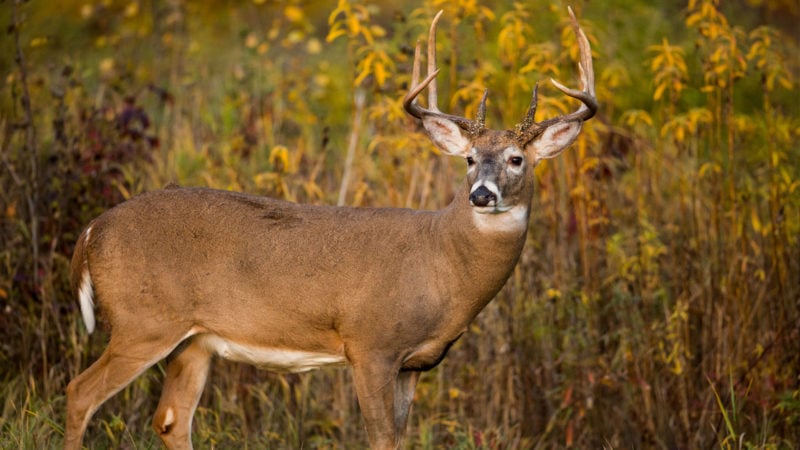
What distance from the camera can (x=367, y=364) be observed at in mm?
5188

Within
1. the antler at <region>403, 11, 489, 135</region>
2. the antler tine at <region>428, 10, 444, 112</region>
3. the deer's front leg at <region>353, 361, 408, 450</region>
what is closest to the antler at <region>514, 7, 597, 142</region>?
the antler at <region>403, 11, 489, 135</region>

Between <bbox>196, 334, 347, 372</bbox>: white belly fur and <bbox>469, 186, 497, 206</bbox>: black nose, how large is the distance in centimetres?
97

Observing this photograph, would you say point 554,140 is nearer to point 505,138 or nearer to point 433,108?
point 505,138

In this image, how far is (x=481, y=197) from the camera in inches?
192

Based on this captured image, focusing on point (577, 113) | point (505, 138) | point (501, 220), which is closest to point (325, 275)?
point (501, 220)

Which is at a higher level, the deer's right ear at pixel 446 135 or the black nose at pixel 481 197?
the deer's right ear at pixel 446 135

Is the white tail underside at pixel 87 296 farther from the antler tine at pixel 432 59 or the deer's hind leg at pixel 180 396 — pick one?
the antler tine at pixel 432 59

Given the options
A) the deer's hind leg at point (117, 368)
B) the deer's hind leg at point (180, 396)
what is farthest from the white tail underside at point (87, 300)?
the deer's hind leg at point (180, 396)

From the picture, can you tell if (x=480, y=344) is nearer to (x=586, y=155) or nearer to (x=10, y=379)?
(x=586, y=155)

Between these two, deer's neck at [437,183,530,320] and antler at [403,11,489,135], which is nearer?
deer's neck at [437,183,530,320]

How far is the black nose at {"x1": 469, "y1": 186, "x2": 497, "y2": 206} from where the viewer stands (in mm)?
4871

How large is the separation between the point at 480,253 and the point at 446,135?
1.89 ft

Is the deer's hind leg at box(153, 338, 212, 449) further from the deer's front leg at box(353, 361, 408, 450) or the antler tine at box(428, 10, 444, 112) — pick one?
the antler tine at box(428, 10, 444, 112)

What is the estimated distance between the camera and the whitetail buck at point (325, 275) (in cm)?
522
